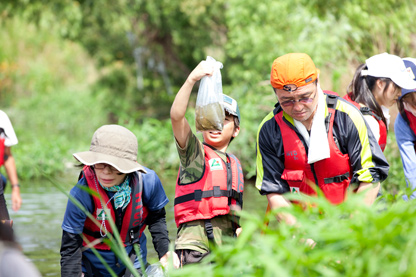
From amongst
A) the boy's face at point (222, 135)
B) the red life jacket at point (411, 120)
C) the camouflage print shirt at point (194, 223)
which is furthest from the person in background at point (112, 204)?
the red life jacket at point (411, 120)

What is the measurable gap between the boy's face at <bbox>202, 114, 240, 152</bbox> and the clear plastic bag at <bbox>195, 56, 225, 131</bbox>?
327 mm

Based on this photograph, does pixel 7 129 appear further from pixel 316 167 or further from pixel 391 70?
pixel 391 70

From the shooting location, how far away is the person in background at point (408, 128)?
436 centimetres

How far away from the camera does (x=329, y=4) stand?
13.9 metres

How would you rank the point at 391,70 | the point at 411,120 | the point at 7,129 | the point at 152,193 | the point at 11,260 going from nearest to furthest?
1. the point at 11,260
2. the point at 152,193
3. the point at 391,70
4. the point at 411,120
5. the point at 7,129

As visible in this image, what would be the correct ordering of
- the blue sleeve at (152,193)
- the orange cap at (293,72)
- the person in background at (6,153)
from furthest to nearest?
the person in background at (6,153) → the blue sleeve at (152,193) → the orange cap at (293,72)

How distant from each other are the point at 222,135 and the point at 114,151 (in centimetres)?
79

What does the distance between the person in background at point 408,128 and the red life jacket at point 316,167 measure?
2.88ft

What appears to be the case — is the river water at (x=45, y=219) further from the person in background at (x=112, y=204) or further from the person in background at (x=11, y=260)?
the person in background at (x=11, y=260)

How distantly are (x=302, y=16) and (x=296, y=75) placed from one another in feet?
32.9

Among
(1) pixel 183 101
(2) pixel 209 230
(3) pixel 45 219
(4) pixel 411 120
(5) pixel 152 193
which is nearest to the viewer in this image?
(1) pixel 183 101

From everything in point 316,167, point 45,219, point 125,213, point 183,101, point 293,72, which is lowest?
point 45,219

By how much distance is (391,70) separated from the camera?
418 centimetres

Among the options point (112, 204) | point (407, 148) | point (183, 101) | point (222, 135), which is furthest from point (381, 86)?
point (112, 204)
